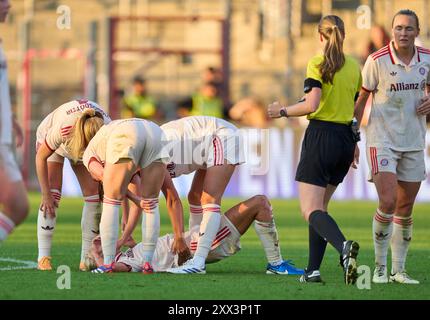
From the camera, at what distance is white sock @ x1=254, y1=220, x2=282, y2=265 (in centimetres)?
1036

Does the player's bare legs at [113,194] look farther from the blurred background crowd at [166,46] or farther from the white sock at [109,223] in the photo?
the blurred background crowd at [166,46]

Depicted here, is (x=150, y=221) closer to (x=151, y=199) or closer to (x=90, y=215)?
(x=151, y=199)

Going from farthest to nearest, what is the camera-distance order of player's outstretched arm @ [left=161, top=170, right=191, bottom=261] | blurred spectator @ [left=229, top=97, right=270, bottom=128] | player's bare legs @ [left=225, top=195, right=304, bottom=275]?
blurred spectator @ [left=229, top=97, right=270, bottom=128], player's bare legs @ [left=225, top=195, right=304, bottom=275], player's outstretched arm @ [left=161, top=170, right=191, bottom=261]

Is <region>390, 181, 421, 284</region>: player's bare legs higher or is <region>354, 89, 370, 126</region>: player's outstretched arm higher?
<region>354, 89, 370, 126</region>: player's outstretched arm

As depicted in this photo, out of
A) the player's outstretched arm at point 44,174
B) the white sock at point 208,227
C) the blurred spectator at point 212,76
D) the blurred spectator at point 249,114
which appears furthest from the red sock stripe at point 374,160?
the blurred spectator at point 249,114

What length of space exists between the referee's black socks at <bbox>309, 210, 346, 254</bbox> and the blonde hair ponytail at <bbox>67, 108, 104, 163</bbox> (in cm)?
211

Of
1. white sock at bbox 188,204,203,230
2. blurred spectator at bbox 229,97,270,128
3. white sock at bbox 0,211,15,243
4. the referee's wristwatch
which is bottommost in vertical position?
white sock at bbox 188,204,203,230

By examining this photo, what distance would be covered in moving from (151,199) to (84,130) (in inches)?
32.8

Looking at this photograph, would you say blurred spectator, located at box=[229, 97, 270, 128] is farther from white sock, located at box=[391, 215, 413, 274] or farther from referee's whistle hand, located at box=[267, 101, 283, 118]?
referee's whistle hand, located at box=[267, 101, 283, 118]

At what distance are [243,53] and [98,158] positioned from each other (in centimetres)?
1936

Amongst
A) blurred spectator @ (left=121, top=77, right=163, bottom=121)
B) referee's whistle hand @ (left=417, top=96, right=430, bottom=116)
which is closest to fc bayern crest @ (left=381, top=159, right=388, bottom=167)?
referee's whistle hand @ (left=417, top=96, right=430, bottom=116)

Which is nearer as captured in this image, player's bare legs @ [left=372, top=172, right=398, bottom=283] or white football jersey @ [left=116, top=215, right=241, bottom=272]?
player's bare legs @ [left=372, top=172, right=398, bottom=283]

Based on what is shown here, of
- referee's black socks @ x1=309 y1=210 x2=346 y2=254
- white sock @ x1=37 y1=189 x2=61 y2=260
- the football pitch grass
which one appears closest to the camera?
the football pitch grass
